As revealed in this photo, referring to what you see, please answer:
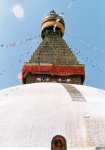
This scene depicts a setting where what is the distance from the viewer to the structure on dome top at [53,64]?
1998cm

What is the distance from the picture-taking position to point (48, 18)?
2558 centimetres

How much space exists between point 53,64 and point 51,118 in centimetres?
1106

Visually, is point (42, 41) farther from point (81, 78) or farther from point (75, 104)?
point (75, 104)

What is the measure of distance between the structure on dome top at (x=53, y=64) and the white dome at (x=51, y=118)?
797cm

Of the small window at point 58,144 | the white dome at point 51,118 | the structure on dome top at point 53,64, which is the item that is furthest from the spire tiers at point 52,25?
the small window at point 58,144

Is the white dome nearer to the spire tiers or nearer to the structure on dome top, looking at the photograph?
the structure on dome top

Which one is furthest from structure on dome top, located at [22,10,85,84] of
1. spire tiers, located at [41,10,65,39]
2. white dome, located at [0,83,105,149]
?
white dome, located at [0,83,105,149]

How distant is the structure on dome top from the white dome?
797 centimetres

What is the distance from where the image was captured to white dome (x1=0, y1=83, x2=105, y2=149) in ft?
29.6

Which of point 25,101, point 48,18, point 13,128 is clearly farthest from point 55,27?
point 13,128

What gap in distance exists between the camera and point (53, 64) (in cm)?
2070

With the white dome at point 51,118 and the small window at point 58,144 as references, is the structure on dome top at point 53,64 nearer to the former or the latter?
the white dome at point 51,118

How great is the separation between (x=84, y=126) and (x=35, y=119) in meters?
1.16

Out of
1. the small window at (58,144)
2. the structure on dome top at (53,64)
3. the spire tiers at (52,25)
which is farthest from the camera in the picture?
the spire tiers at (52,25)
